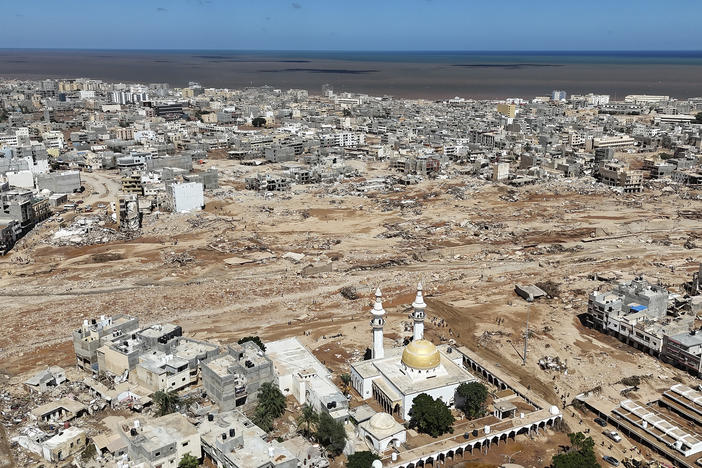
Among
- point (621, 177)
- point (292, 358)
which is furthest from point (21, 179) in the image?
point (621, 177)

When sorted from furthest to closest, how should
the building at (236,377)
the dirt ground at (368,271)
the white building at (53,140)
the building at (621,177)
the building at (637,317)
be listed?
the white building at (53,140), the building at (621,177), the dirt ground at (368,271), the building at (637,317), the building at (236,377)

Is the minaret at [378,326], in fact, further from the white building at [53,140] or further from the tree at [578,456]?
the white building at [53,140]

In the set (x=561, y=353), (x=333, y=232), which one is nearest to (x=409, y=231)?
(x=333, y=232)

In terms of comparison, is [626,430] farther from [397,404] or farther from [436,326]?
[436,326]

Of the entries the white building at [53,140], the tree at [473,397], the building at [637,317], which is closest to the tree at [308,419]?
the tree at [473,397]

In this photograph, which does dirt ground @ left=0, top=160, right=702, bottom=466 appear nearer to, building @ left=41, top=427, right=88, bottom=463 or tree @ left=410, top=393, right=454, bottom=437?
tree @ left=410, top=393, right=454, bottom=437
